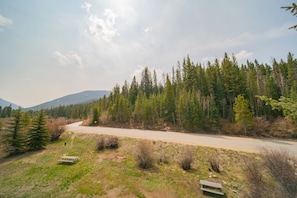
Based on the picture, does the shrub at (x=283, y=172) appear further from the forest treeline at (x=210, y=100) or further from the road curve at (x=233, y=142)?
the forest treeline at (x=210, y=100)

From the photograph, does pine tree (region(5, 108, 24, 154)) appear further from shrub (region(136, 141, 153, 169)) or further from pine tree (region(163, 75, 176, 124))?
pine tree (region(163, 75, 176, 124))

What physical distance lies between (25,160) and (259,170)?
14476 millimetres

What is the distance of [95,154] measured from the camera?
410 inches

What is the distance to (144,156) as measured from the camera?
26.4 ft

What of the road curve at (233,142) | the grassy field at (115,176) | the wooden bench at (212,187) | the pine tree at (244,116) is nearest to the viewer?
the wooden bench at (212,187)

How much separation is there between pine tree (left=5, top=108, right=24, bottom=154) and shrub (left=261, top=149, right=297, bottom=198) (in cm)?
1735

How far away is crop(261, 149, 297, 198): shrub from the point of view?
3989 mm

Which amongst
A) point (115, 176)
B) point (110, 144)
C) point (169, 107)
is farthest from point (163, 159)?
point (169, 107)

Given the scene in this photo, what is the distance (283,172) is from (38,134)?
17.2 m

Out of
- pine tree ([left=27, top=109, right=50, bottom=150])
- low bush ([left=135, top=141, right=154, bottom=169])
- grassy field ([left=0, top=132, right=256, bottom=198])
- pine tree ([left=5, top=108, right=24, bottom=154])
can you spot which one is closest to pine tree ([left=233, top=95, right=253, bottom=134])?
grassy field ([left=0, top=132, right=256, bottom=198])

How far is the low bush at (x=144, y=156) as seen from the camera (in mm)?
7895

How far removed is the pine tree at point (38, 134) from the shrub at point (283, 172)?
16563 millimetres

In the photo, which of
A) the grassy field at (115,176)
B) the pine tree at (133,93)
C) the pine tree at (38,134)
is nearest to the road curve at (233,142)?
the grassy field at (115,176)

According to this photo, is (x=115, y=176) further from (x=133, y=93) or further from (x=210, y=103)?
(x=133, y=93)
